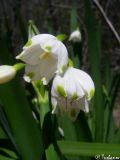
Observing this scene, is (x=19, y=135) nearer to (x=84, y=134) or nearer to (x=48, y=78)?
(x=48, y=78)

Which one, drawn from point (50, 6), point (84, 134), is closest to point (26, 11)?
point (50, 6)

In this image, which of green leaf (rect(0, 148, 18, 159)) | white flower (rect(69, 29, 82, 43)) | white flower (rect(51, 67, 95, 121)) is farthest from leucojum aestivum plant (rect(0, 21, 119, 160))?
white flower (rect(69, 29, 82, 43))

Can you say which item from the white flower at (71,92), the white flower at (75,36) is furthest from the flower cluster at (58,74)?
the white flower at (75,36)

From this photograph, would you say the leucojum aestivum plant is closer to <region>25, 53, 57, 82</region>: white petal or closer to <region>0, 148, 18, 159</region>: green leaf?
<region>25, 53, 57, 82</region>: white petal

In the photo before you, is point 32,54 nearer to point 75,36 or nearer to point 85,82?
point 85,82

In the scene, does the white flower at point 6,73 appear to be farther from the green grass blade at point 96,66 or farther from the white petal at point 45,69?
the green grass blade at point 96,66

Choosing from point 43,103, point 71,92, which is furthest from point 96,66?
point 71,92

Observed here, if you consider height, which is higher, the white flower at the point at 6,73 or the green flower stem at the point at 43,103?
the white flower at the point at 6,73
